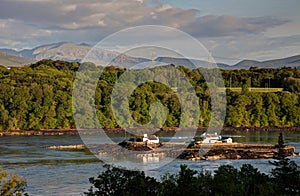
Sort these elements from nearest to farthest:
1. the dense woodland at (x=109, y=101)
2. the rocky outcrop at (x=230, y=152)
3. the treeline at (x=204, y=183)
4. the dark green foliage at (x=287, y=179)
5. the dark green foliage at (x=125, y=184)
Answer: the treeline at (x=204, y=183), the dark green foliage at (x=125, y=184), the dark green foliage at (x=287, y=179), the rocky outcrop at (x=230, y=152), the dense woodland at (x=109, y=101)

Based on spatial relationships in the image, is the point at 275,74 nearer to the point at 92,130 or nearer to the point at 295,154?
the point at 92,130

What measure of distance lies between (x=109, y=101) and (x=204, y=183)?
6800 centimetres

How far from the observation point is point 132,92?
87.8 m

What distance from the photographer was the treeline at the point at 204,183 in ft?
58.3

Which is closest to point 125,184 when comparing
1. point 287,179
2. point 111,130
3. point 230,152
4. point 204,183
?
point 204,183

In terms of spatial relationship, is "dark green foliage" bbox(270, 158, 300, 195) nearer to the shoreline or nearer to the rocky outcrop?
the rocky outcrop

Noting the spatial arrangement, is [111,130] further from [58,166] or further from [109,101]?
[58,166]

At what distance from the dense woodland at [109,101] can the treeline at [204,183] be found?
203 feet

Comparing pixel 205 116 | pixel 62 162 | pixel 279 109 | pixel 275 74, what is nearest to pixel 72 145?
pixel 62 162

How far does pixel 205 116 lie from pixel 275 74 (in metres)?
25.5

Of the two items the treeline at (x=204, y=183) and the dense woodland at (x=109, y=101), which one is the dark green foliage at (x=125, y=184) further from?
the dense woodland at (x=109, y=101)

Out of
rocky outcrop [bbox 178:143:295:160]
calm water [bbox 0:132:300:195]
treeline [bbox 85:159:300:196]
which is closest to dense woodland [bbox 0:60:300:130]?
calm water [bbox 0:132:300:195]

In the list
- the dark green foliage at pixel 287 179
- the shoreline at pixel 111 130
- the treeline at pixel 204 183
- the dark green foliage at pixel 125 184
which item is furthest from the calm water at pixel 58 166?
the shoreline at pixel 111 130

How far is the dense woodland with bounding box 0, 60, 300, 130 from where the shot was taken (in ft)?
269
